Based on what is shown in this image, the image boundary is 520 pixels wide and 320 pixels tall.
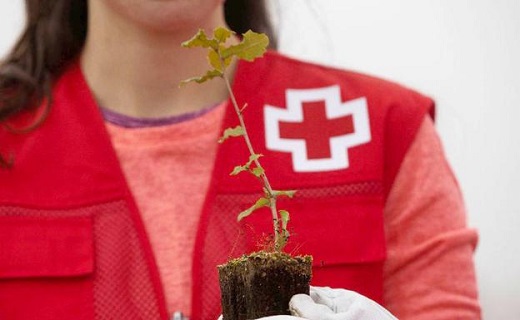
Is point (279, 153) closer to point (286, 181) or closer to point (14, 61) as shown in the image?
point (286, 181)

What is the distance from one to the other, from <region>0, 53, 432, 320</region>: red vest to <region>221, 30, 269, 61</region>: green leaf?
48 centimetres

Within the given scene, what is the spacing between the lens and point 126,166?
1.55 meters

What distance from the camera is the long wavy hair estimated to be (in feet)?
5.27

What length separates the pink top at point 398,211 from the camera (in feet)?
4.97

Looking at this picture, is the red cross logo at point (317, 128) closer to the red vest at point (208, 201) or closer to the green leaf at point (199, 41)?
the red vest at point (208, 201)

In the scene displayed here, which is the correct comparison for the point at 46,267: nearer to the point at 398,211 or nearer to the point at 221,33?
the point at 398,211

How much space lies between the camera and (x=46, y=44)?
1.65 metres

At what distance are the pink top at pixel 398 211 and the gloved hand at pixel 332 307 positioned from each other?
0.47 meters

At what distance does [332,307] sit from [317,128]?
1.87ft

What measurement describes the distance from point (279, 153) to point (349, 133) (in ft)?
0.37

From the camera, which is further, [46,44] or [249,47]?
[46,44]

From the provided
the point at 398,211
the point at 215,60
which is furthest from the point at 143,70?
the point at 215,60

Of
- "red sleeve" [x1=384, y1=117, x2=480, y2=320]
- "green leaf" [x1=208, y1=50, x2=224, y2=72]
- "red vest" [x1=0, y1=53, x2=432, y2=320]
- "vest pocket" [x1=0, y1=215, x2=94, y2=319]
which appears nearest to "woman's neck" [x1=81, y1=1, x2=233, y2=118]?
"red vest" [x1=0, y1=53, x2=432, y2=320]

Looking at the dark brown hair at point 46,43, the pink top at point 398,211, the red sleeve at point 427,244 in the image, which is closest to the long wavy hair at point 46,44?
the dark brown hair at point 46,43
